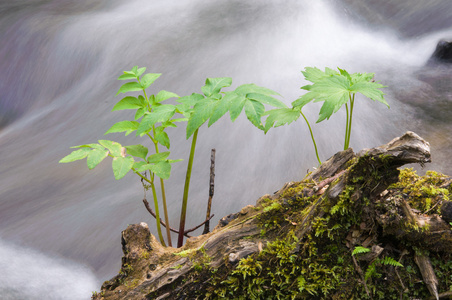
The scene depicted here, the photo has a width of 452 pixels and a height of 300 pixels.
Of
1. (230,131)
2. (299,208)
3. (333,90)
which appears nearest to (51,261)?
(230,131)

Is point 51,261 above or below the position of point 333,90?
below

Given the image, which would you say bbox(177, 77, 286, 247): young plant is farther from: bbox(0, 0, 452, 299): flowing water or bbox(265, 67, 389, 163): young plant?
bbox(0, 0, 452, 299): flowing water

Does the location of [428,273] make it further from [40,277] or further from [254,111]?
[40,277]

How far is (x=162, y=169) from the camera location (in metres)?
1.61

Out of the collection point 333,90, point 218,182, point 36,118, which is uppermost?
point 36,118

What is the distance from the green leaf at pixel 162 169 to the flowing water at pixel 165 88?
1.58 meters

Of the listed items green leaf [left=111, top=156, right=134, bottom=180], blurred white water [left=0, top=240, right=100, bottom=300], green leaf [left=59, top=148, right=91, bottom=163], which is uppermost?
green leaf [left=59, top=148, right=91, bottom=163]

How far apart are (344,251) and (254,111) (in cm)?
61

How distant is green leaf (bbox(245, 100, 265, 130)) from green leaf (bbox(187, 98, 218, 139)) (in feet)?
0.44

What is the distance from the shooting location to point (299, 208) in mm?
1583

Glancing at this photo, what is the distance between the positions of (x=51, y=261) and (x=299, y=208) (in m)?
2.30

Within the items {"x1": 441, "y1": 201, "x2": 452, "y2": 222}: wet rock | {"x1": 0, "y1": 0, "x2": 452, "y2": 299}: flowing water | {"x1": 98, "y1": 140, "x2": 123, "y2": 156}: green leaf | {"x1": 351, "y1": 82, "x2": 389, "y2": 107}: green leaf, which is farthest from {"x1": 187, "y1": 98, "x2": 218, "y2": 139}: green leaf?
{"x1": 0, "y1": 0, "x2": 452, "y2": 299}: flowing water

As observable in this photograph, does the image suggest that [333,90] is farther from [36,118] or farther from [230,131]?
[36,118]

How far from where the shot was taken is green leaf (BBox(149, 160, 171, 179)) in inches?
62.7
